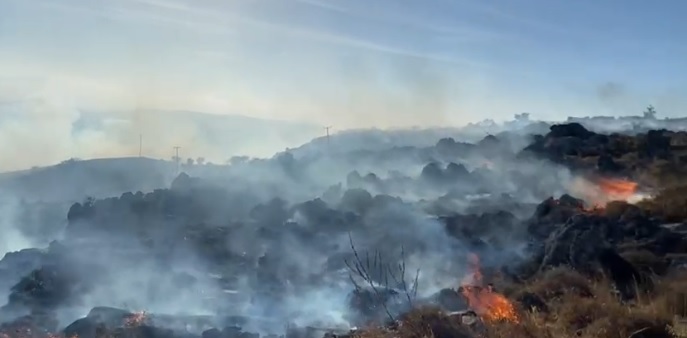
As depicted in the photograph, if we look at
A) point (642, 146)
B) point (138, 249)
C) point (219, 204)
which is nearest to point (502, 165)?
point (642, 146)

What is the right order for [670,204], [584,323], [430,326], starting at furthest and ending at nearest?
[670,204]
[430,326]
[584,323]

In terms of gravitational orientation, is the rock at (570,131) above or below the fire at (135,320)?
above

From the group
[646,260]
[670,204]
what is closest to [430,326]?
[646,260]

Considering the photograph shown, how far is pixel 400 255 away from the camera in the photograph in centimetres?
2636

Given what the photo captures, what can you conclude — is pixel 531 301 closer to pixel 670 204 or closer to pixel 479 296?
pixel 479 296

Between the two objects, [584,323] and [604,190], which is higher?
[584,323]

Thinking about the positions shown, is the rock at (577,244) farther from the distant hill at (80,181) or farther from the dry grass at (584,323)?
the distant hill at (80,181)

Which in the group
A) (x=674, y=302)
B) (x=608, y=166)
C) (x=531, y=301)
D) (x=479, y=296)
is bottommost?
(x=479, y=296)

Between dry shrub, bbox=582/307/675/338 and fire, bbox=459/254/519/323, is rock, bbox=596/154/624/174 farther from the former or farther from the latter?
dry shrub, bbox=582/307/675/338

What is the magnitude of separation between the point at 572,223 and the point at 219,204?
99.6 ft

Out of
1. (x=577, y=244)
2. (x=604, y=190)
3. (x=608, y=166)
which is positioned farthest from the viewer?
(x=608, y=166)

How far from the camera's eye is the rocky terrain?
406 inches

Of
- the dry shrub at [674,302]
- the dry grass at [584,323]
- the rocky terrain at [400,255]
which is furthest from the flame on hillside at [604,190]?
the dry grass at [584,323]

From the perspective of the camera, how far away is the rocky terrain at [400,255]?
33.8 feet
